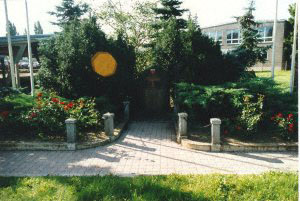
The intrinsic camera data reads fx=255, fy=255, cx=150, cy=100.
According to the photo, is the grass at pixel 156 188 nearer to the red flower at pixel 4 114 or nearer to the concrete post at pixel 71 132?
the concrete post at pixel 71 132

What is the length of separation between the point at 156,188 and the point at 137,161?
2.05 meters

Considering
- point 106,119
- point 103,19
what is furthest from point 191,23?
point 103,19

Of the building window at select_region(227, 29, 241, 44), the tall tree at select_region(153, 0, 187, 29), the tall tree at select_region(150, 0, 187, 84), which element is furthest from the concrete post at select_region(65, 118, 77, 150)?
the building window at select_region(227, 29, 241, 44)

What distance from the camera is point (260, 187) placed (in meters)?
5.41

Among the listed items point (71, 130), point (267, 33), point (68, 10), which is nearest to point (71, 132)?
point (71, 130)

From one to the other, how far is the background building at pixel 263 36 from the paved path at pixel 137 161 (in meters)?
28.2

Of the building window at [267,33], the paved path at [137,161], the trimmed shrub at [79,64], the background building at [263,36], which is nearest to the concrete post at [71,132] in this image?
the paved path at [137,161]

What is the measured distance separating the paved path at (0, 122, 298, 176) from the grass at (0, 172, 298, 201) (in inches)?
26.8

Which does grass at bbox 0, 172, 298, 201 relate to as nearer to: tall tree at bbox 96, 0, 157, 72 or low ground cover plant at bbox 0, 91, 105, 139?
low ground cover plant at bbox 0, 91, 105, 139

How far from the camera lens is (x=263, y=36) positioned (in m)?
37.7

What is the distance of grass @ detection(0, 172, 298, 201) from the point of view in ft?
16.7

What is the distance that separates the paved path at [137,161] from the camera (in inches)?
264

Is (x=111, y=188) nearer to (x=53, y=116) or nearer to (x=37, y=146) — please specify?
(x=37, y=146)

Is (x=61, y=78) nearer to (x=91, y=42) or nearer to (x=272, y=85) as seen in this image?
(x=91, y=42)
